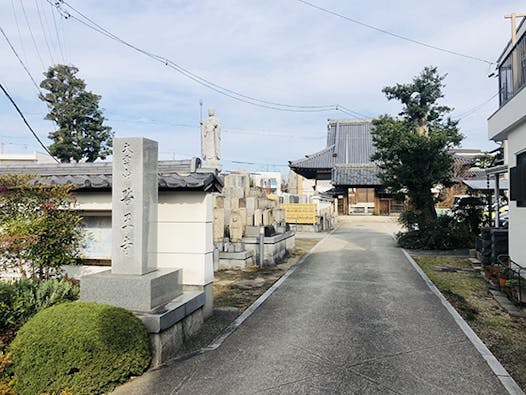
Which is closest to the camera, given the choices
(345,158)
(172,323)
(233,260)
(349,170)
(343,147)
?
(172,323)

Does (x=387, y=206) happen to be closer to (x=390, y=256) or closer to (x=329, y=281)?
(x=390, y=256)

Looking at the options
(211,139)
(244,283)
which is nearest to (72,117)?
(211,139)

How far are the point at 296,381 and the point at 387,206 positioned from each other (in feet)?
112

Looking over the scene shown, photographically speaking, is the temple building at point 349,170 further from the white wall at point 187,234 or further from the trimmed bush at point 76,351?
the trimmed bush at point 76,351

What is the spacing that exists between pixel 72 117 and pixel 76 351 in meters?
24.0

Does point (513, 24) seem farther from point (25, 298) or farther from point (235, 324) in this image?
point (25, 298)

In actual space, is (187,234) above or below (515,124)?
below

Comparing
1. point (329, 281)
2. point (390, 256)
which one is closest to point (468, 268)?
point (390, 256)

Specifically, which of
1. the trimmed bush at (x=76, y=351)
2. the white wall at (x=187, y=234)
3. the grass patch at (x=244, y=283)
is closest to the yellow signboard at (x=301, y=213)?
the grass patch at (x=244, y=283)

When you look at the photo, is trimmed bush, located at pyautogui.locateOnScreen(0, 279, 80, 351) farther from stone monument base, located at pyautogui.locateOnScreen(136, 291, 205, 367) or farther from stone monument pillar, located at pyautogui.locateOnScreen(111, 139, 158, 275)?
stone monument base, located at pyautogui.locateOnScreen(136, 291, 205, 367)

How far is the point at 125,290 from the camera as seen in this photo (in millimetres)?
4910

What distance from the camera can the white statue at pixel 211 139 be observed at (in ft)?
43.5

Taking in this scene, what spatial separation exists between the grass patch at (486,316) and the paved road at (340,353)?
33 centimetres

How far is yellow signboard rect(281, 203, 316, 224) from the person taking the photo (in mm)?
24891
